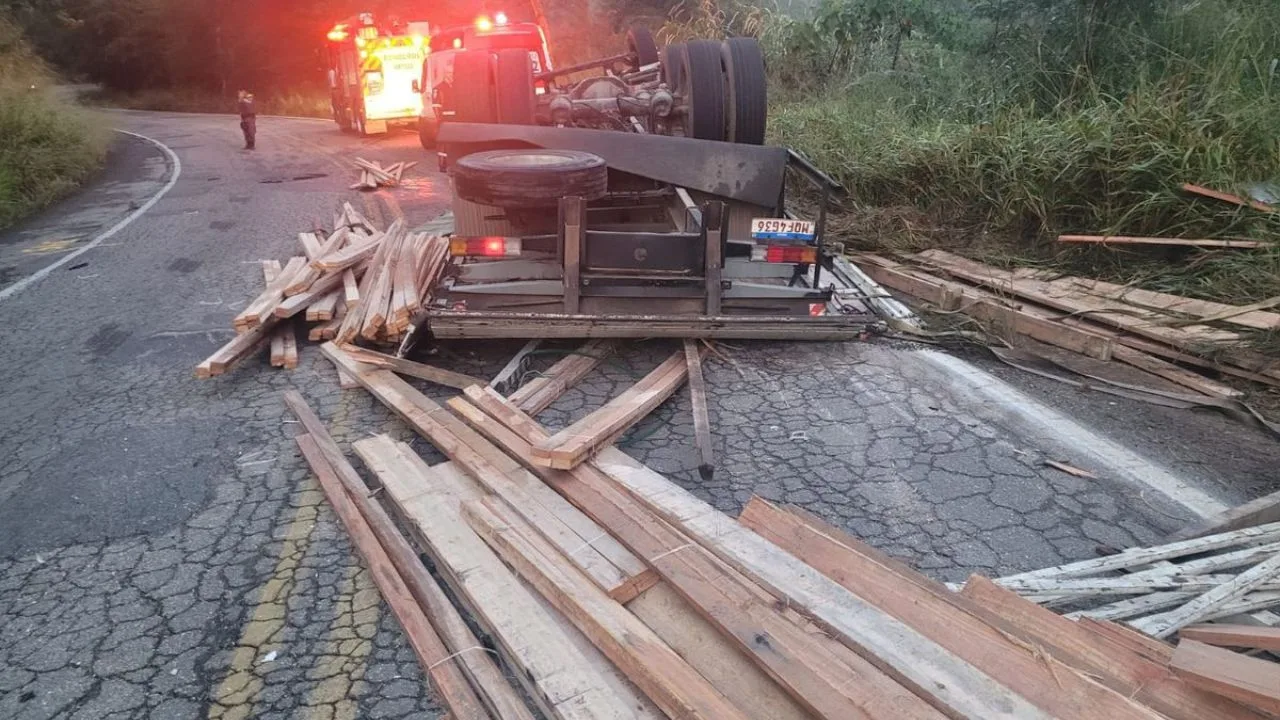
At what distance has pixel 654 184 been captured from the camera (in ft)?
21.3

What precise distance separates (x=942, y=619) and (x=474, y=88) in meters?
6.06

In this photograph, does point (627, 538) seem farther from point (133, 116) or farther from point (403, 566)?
point (133, 116)

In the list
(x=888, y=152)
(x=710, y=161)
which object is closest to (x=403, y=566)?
(x=710, y=161)

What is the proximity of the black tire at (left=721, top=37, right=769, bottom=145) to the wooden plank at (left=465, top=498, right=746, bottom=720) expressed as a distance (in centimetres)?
495

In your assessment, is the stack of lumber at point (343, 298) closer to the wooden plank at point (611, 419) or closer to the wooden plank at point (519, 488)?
the wooden plank at point (519, 488)

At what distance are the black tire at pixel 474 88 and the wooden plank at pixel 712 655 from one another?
543 centimetres

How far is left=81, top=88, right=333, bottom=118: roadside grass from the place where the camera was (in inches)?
1313

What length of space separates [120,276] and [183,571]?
607 cm

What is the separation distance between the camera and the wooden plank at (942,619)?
6.84 feet

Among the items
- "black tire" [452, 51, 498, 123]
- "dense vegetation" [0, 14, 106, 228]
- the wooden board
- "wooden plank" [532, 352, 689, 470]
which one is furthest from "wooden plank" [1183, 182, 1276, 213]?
"dense vegetation" [0, 14, 106, 228]

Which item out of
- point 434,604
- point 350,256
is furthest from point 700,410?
point 350,256

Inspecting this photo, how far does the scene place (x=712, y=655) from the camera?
243 cm

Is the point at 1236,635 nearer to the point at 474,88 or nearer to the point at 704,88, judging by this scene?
the point at 704,88

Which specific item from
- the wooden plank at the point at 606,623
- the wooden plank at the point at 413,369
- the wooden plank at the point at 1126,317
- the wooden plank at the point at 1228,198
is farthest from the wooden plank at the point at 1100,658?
the wooden plank at the point at 1228,198
